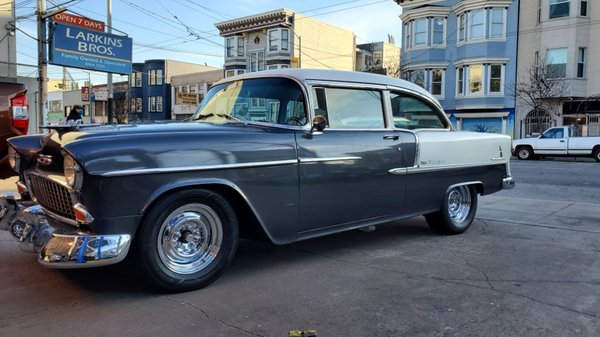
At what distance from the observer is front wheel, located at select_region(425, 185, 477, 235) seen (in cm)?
590

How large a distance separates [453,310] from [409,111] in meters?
2.63

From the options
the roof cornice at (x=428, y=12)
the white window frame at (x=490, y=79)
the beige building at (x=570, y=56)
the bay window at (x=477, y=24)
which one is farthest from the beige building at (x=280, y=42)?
the beige building at (x=570, y=56)

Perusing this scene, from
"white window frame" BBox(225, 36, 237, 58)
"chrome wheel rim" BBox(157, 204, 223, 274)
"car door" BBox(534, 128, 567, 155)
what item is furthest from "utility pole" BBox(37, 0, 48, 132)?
"white window frame" BBox(225, 36, 237, 58)

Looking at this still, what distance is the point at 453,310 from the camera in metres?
3.61

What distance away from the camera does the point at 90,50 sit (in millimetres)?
18516

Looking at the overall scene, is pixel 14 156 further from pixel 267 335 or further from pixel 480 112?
pixel 480 112

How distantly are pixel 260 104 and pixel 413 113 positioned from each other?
1927 mm

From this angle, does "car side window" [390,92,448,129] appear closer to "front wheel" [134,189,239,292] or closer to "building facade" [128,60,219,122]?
"front wheel" [134,189,239,292]

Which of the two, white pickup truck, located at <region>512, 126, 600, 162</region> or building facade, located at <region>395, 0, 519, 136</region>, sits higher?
building facade, located at <region>395, 0, 519, 136</region>

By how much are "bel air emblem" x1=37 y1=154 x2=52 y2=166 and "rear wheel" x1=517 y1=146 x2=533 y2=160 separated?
76.6ft

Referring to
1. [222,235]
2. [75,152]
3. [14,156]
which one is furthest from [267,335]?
[14,156]

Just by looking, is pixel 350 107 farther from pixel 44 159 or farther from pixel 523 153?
pixel 523 153

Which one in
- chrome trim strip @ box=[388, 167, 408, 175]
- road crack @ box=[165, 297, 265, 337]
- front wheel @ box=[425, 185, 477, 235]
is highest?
chrome trim strip @ box=[388, 167, 408, 175]

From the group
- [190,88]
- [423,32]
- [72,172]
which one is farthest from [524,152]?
[190,88]
